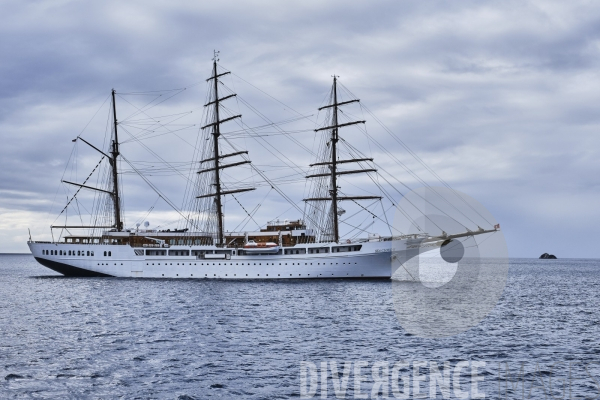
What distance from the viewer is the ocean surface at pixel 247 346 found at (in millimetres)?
19359

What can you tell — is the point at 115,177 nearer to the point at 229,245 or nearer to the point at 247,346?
the point at 229,245

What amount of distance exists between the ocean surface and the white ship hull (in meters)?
15.1

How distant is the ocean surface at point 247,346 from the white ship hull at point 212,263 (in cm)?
1510

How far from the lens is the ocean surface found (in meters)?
19.4

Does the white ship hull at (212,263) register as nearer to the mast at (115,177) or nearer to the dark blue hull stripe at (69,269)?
the dark blue hull stripe at (69,269)

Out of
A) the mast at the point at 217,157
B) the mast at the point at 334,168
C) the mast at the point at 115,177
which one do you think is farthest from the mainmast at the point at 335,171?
the mast at the point at 115,177

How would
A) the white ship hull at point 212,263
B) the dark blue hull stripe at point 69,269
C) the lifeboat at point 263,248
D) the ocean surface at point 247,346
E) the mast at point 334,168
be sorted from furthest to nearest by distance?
the dark blue hull stripe at point 69,269 → the mast at point 334,168 → the lifeboat at point 263,248 → the white ship hull at point 212,263 → the ocean surface at point 247,346

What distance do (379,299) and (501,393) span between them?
2680cm

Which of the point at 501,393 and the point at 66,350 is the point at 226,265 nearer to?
the point at 66,350

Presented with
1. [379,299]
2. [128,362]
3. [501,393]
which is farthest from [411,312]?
Answer: [128,362]

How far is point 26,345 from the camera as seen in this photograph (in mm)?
26016

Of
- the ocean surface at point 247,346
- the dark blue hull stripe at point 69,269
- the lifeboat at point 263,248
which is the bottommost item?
the ocean surface at point 247,346

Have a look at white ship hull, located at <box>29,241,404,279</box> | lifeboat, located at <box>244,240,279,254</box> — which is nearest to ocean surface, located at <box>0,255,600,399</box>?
white ship hull, located at <box>29,241,404,279</box>

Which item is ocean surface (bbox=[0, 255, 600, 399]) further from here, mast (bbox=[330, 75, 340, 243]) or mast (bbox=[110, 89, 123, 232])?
mast (bbox=[110, 89, 123, 232])
